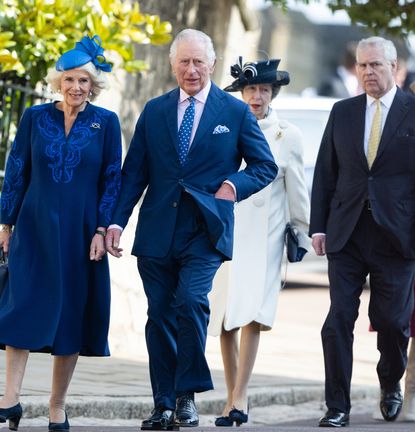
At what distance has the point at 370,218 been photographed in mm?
8164

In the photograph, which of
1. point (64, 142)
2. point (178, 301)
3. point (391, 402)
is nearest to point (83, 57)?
point (64, 142)

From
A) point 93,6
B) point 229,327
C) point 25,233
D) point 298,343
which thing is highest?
point 93,6

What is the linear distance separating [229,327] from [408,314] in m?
0.98

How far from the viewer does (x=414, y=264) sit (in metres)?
8.26

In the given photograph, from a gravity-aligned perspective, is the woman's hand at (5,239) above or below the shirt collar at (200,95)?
below

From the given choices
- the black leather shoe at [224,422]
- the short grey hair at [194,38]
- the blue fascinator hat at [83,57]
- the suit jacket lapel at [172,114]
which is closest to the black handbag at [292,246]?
the black leather shoe at [224,422]

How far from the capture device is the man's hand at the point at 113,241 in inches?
279

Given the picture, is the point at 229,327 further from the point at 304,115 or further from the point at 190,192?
the point at 304,115

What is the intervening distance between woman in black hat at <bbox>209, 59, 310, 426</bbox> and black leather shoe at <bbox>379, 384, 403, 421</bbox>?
786 millimetres

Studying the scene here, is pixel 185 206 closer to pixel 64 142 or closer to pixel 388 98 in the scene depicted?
pixel 64 142

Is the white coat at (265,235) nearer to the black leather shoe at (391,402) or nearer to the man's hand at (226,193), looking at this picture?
the black leather shoe at (391,402)

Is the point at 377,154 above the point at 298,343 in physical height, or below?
above

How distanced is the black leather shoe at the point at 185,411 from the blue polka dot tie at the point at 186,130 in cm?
112

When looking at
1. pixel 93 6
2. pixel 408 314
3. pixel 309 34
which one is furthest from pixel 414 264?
pixel 309 34
